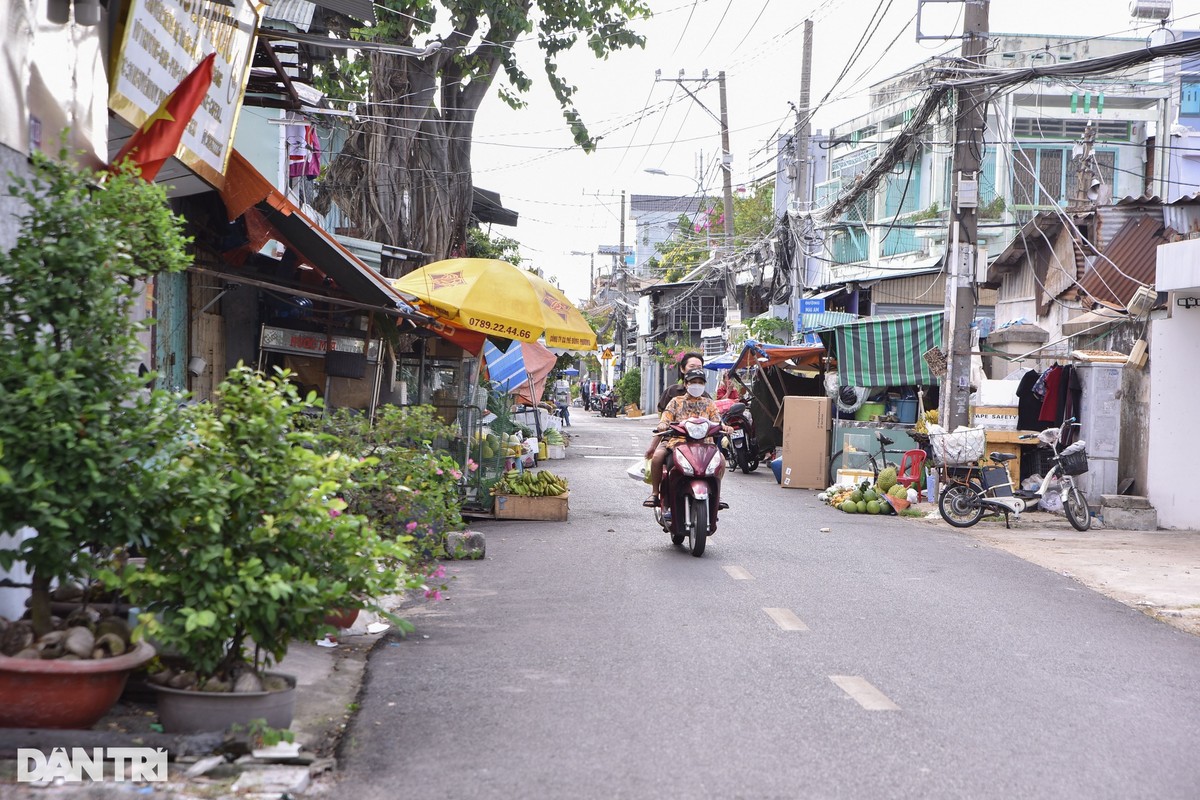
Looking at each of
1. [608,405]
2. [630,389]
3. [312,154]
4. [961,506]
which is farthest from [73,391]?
[630,389]

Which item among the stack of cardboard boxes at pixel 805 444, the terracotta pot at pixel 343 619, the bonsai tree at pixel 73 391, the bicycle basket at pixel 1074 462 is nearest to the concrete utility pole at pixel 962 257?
the bicycle basket at pixel 1074 462

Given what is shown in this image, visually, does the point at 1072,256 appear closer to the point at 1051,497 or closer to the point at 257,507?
the point at 1051,497

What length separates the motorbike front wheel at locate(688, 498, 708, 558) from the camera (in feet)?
36.4

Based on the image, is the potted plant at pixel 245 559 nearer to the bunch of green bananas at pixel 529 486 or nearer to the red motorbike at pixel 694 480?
the red motorbike at pixel 694 480

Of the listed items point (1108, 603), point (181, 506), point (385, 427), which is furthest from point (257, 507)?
point (1108, 603)

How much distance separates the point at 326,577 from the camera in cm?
488

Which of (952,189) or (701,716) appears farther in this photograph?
(952,189)

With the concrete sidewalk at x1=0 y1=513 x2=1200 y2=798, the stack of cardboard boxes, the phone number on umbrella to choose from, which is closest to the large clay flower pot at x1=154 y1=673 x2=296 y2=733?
the concrete sidewalk at x1=0 y1=513 x2=1200 y2=798

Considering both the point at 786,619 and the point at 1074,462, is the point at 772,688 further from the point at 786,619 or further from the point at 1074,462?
the point at 1074,462

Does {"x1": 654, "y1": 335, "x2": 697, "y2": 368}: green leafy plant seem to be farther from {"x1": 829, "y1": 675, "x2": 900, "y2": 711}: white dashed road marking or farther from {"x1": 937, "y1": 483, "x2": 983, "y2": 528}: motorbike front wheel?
{"x1": 829, "y1": 675, "x2": 900, "y2": 711}: white dashed road marking

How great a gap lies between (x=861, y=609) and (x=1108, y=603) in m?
2.38

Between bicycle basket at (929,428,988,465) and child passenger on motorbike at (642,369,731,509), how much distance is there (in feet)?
17.0

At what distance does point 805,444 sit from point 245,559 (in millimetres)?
17153

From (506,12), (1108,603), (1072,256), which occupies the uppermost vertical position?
(506,12)
